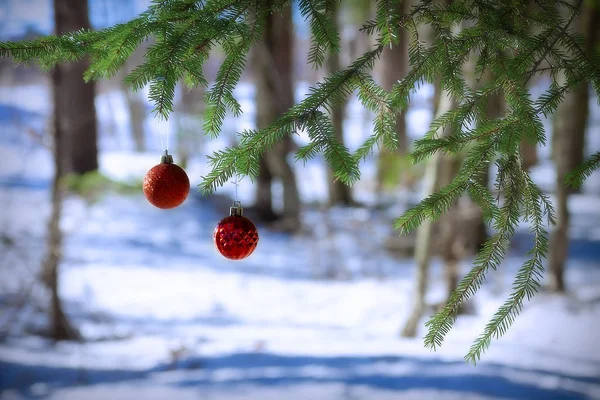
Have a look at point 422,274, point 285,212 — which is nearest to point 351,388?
point 422,274

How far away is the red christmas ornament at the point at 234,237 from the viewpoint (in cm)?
118

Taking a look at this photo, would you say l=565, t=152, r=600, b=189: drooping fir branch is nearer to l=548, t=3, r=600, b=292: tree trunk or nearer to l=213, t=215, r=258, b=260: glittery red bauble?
l=213, t=215, r=258, b=260: glittery red bauble

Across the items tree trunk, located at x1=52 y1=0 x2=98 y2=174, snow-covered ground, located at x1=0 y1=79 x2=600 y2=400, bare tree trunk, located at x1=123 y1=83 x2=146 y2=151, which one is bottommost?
snow-covered ground, located at x1=0 y1=79 x2=600 y2=400

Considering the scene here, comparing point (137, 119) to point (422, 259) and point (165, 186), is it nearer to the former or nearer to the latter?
point (422, 259)

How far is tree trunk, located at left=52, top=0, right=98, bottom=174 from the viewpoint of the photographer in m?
3.06

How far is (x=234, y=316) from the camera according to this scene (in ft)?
13.5

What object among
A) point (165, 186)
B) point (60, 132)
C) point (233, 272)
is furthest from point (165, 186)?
point (233, 272)

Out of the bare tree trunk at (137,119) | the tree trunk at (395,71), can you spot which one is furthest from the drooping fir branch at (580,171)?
the bare tree trunk at (137,119)

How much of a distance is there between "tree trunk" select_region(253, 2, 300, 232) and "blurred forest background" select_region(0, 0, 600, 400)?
2 centimetres

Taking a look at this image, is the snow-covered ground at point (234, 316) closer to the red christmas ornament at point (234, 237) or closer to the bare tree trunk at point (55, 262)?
the bare tree trunk at point (55, 262)

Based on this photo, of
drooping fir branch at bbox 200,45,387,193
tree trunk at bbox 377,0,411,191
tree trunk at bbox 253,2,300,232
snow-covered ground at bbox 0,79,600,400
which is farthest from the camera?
tree trunk at bbox 377,0,411,191

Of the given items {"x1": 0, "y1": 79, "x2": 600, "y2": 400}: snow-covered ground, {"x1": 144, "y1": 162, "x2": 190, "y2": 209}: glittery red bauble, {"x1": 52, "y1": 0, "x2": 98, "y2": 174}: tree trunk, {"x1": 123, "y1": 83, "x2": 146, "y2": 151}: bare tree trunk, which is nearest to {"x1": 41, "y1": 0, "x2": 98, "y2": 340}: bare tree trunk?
{"x1": 52, "y1": 0, "x2": 98, "y2": 174}: tree trunk

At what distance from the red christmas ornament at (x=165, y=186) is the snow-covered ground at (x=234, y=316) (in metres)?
2.02

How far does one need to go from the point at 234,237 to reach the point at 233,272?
3777mm
